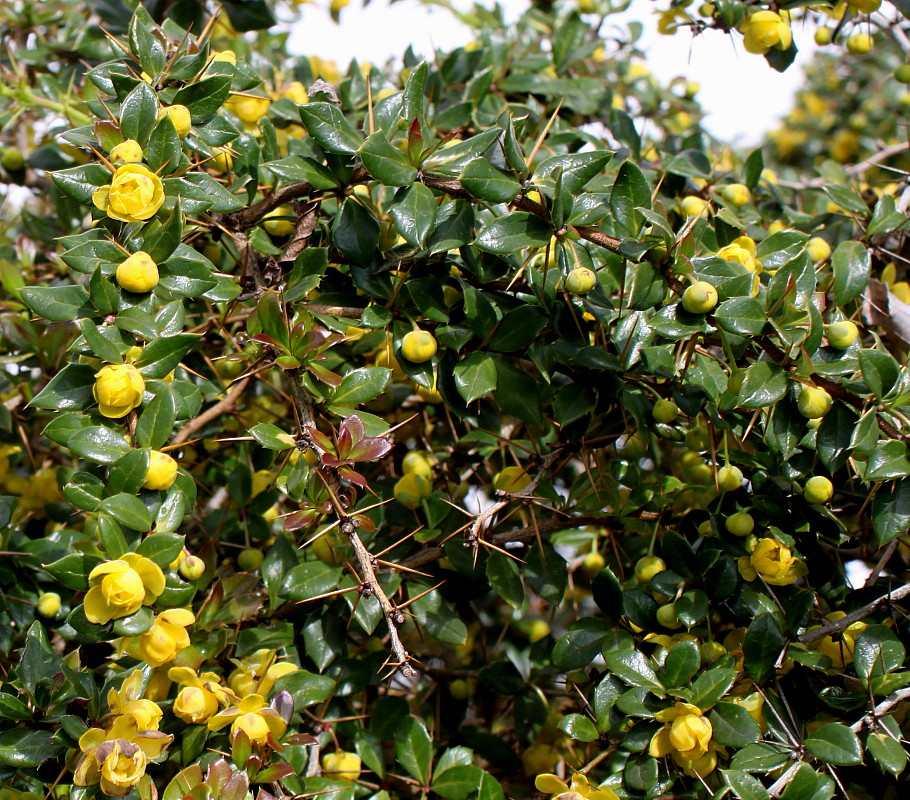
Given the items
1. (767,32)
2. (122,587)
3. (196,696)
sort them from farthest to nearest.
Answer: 1. (767,32)
2. (196,696)
3. (122,587)

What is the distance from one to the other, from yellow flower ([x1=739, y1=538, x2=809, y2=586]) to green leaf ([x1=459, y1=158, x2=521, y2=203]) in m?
0.59

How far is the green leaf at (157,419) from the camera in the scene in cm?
99

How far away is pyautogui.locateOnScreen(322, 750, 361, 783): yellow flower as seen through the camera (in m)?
1.18

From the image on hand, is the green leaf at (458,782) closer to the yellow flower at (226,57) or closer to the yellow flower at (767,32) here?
the yellow flower at (226,57)

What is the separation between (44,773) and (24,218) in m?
1.17

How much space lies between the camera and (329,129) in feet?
3.49

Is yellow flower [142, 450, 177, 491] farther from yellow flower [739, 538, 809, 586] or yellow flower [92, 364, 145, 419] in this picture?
yellow flower [739, 538, 809, 586]

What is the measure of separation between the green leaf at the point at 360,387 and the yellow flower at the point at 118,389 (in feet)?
0.82

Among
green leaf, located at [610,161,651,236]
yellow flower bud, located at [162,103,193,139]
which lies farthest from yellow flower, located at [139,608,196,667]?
green leaf, located at [610,161,651,236]

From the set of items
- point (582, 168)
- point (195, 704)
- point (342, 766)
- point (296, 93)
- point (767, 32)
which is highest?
point (767, 32)

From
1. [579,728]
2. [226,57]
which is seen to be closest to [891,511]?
[579,728]

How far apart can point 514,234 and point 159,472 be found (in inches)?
21.0

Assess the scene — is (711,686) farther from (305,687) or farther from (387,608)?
(305,687)

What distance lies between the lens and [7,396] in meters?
1.65
